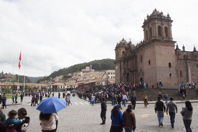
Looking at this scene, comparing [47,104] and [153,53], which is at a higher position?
[153,53]

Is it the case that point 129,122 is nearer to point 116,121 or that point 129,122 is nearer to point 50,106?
point 116,121

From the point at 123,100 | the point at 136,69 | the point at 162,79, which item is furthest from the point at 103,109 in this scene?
the point at 136,69

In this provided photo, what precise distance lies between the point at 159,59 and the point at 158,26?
7476mm

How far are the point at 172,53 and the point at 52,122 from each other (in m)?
41.0

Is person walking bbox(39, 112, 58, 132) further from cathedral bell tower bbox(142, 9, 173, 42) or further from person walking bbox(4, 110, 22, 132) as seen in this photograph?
cathedral bell tower bbox(142, 9, 173, 42)

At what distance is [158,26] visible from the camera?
43031 mm

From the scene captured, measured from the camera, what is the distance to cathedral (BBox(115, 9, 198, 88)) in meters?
40.8

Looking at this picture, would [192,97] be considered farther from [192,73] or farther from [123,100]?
[192,73]

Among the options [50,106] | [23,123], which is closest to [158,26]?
[50,106]

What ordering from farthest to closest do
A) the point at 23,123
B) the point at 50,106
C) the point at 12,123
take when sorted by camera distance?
the point at 50,106
the point at 23,123
the point at 12,123

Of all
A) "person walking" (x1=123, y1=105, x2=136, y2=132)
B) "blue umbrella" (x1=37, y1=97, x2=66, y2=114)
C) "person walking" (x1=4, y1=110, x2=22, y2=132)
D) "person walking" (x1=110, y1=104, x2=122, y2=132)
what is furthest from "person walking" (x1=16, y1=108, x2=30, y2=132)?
"person walking" (x1=123, y1=105, x2=136, y2=132)

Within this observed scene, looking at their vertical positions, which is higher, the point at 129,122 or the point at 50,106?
the point at 50,106

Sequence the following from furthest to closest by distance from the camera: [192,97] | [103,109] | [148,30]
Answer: [148,30] → [192,97] → [103,109]

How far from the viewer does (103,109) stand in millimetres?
11820
